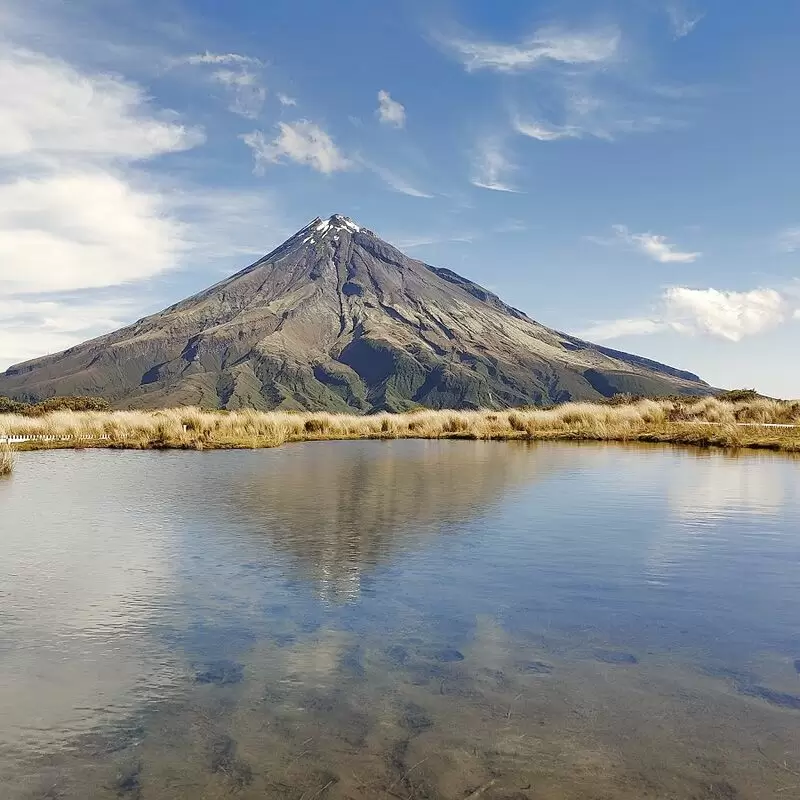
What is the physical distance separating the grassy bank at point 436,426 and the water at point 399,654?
80.5 ft

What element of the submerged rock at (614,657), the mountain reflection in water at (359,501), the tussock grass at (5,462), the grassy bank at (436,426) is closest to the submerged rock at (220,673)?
the mountain reflection in water at (359,501)

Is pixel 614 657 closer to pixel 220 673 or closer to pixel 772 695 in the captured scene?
pixel 772 695

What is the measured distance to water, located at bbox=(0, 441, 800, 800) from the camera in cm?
524

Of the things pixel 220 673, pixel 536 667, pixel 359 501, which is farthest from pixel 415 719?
pixel 359 501

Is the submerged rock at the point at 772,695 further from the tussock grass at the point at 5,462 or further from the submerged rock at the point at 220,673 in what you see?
the tussock grass at the point at 5,462

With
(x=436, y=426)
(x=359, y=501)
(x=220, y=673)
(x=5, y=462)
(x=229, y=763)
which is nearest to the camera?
(x=229, y=763)

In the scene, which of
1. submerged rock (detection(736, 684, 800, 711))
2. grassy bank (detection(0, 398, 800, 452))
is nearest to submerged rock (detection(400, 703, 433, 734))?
submerged rock (detection(736, 684, 800, 711))

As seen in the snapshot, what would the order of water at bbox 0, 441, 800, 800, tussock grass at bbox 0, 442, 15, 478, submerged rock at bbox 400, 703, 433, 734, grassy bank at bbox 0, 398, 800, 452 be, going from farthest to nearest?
A: grassy bank at bbox 0, 398, 800, 452
tussock grass at bbox 0, 442, 15, 478
submerged rock at bbox 400, 703, 433, 734
water at bbox 0, 441, 800, 800

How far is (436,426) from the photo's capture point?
175 ft

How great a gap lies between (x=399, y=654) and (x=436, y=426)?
151ft

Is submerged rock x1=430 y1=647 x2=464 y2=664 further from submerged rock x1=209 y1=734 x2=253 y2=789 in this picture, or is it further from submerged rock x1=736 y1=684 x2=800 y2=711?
submerged rock x1=736 y1=684 x2=800 y2=711

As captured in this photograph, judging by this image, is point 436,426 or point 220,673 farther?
point 436,426

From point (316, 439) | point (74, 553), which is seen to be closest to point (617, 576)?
point (74, 553)

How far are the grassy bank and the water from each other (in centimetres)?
2455
